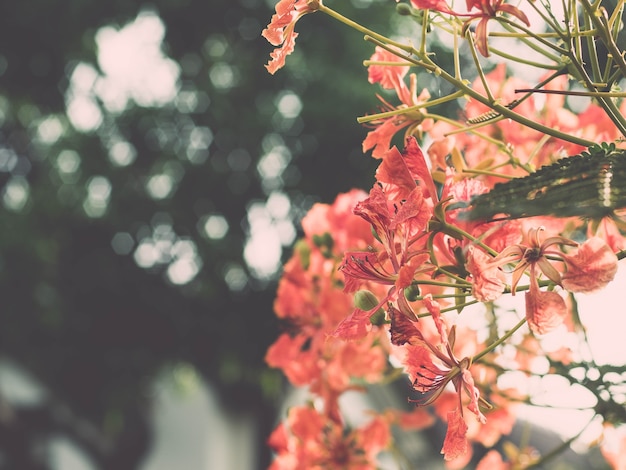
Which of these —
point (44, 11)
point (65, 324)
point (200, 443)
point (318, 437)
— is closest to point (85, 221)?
point (65, 324)

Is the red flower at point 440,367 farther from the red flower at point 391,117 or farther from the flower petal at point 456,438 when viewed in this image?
the red flower at point 391,117

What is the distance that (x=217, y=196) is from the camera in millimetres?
4371

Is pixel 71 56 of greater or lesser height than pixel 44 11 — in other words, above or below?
below

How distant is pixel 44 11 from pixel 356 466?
13.9ft

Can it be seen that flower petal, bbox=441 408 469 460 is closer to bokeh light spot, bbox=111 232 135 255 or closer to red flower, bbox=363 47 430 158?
red flower, bbox=363 47 430 158

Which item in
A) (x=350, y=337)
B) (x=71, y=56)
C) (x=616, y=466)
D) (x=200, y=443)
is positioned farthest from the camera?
(x=200, y=443)

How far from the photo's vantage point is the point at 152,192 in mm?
4352

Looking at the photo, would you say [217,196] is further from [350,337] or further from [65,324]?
[350,337]

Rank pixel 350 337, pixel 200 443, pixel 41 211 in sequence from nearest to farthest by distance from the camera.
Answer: pixel 350 337
pixel 41 211
pixel 200 443

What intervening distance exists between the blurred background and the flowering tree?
3457 mm

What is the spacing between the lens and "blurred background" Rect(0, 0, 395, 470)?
4.21 metres

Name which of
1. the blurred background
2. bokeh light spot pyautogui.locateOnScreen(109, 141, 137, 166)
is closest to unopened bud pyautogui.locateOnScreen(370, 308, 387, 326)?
the blurred background

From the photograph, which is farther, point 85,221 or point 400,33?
point 400,33

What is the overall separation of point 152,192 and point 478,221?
13.5 ft
